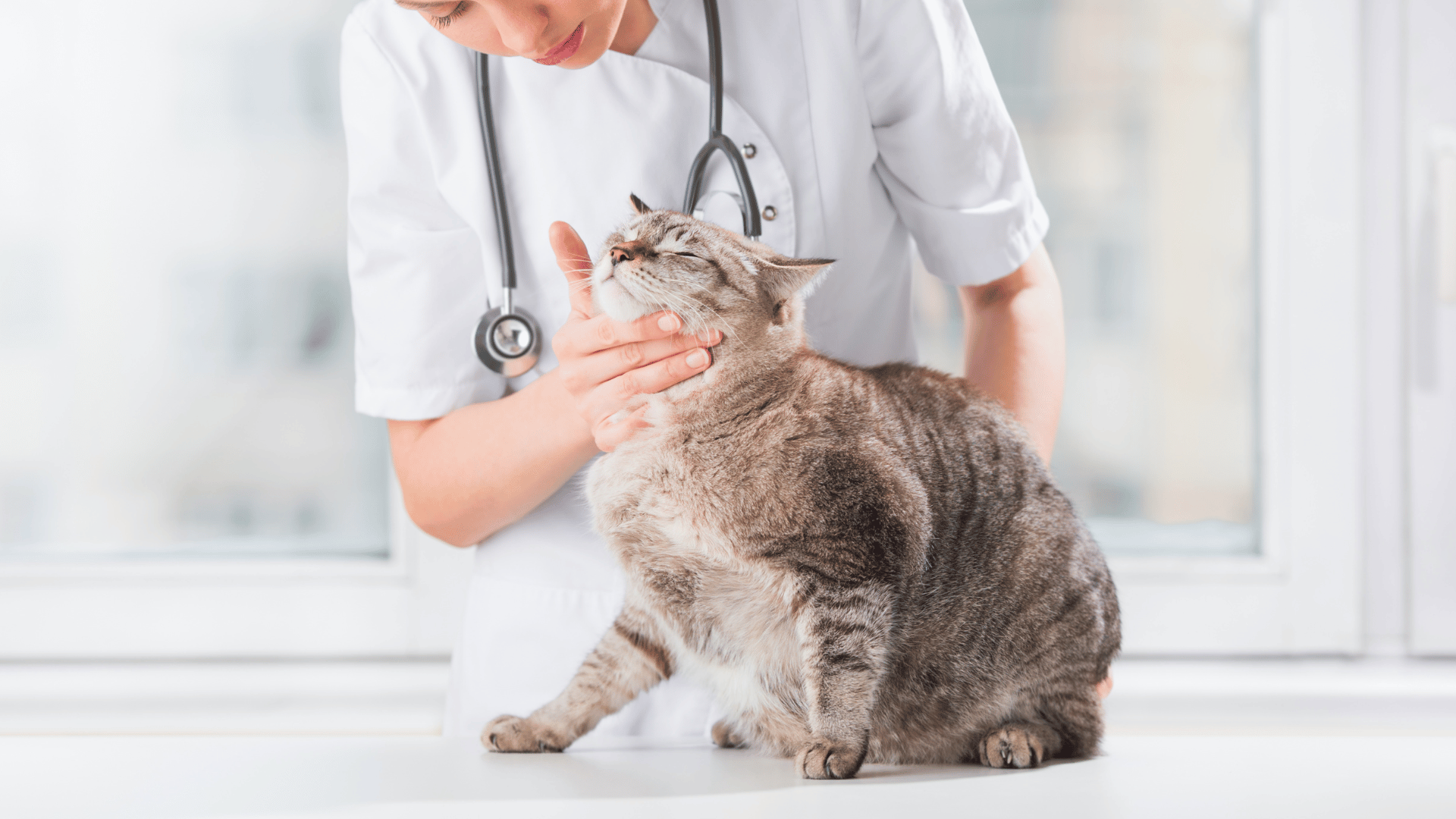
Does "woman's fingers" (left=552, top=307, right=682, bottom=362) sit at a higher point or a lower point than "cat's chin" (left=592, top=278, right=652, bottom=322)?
lower

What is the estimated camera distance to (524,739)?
0.74 m

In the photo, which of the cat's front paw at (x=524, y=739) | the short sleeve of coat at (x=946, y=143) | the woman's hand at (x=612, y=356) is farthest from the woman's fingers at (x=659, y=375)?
the short sleeve of coat at (x=946, y=143)

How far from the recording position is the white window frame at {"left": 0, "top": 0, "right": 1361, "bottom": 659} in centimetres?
138

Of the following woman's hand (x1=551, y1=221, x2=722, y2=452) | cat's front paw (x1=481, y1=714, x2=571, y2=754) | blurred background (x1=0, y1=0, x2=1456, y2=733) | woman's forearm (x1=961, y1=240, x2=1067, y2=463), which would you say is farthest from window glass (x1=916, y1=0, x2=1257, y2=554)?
cat's front paw (x1=481, y1=714, x2=571, y2=754)

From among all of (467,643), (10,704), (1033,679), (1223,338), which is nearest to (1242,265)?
(1223,338)

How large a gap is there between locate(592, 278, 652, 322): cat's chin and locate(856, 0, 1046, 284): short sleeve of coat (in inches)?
15.1

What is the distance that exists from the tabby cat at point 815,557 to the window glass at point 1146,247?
751 mm

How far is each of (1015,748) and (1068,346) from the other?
938 mm

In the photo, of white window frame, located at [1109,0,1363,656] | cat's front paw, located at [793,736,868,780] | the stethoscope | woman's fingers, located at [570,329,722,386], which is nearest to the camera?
cat's front paw, located at [793,736,868,780]

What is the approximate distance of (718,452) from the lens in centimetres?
69

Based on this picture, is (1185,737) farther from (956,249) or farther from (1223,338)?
(1223,338)

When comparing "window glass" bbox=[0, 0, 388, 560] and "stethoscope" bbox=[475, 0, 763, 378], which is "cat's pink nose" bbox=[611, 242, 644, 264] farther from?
"window glass" bbox=[0, 0, 388, 560]

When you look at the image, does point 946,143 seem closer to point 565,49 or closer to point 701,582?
point 565,49

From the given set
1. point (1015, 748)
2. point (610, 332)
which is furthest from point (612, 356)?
point (1015, 748)
